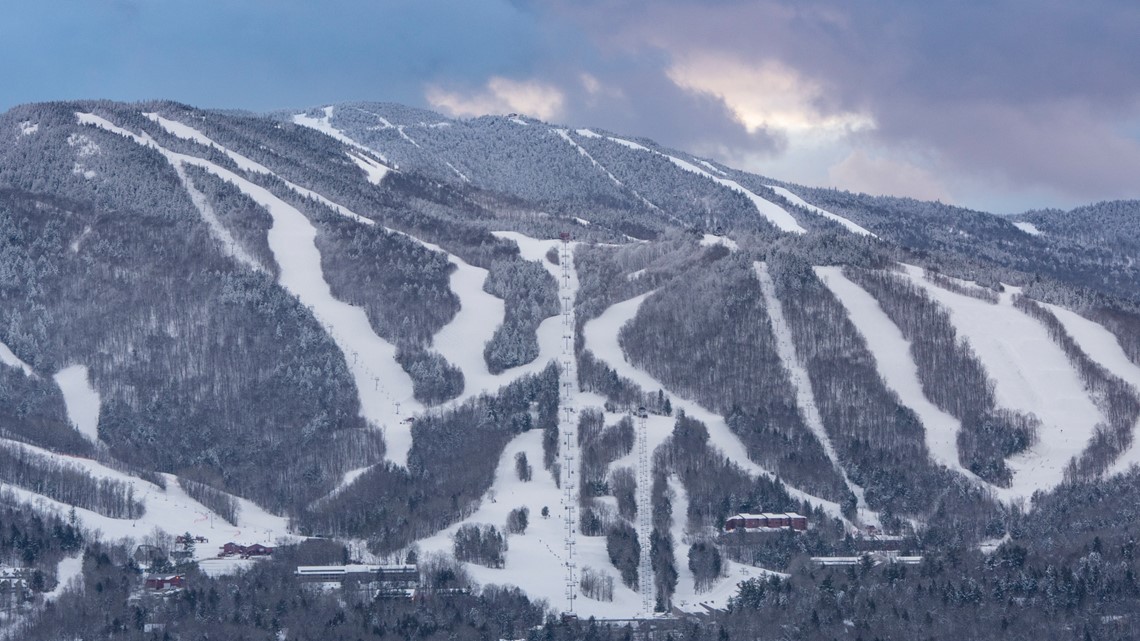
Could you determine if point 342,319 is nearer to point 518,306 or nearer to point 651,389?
point 518,306

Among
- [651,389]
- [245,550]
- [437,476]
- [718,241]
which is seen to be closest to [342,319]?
[651,389]

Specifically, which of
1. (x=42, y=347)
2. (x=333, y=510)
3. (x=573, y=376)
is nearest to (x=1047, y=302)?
(x=573, y=376)

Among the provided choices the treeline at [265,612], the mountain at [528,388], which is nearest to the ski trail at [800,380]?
the mountain at [528,388]

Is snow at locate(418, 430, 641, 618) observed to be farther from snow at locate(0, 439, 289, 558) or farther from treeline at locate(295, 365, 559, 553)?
snow at locate(0, 439, 289, 558)

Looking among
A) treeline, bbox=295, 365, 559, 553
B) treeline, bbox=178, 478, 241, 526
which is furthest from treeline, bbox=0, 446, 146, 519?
treeline, bbox=295, 365, 559, 553

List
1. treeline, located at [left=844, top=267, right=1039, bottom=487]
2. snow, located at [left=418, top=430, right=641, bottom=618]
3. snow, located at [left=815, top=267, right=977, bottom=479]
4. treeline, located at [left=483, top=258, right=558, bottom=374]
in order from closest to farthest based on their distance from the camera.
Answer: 1. snow, located at [left=418, top=430, right=641, bottom=618]
2. treeline, located at [left=844, top=267, right=1039, bottom=487]
3. snow, located at [left=815, top=267, right=977, bottom=479]
4. treeline, located at [left=483, top=258, right=558, bottom=374]
